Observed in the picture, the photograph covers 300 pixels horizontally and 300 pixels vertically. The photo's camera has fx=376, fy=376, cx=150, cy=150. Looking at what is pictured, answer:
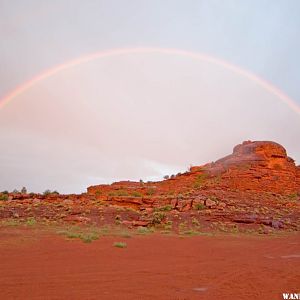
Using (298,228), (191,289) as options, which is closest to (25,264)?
(191,289)

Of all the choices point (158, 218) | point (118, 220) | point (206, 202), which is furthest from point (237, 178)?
point (118, 220)

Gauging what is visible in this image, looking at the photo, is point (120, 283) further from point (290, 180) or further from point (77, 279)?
point (290, 180)

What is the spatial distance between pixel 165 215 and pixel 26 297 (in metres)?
23.6

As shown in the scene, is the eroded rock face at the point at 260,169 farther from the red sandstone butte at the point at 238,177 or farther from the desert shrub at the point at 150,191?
the desert shrub at the point at 150,191

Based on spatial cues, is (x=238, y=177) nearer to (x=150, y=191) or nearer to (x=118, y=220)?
(x=150, y=191)

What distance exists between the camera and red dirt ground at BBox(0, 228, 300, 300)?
788 centimetres

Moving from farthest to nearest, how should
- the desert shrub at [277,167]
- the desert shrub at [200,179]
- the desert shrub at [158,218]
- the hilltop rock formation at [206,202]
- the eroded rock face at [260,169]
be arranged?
the desert shrub at [277,167] < the desert shrub at [200,179] < the eroded rock face at [260,169] < the hilltop rock formation at [206,202] < the desert shrub at [158,218]

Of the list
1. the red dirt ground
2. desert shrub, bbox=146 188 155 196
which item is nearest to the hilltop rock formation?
desert shrub, bbox=146 188 155 196

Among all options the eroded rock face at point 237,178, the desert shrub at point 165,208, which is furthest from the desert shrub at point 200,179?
the desert shrub at point 165,208

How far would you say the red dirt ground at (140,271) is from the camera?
788 cm

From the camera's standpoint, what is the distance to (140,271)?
10.5 metres

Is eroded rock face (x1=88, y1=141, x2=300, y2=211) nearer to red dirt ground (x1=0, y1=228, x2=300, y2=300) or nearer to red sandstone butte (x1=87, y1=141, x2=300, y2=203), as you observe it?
red sandstone butte (x1=87, y1=141, x2=300, y2=203)

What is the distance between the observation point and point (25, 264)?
10.8 m

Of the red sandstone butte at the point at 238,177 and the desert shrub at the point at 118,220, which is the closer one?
the desert shrub at the point at 118,220
